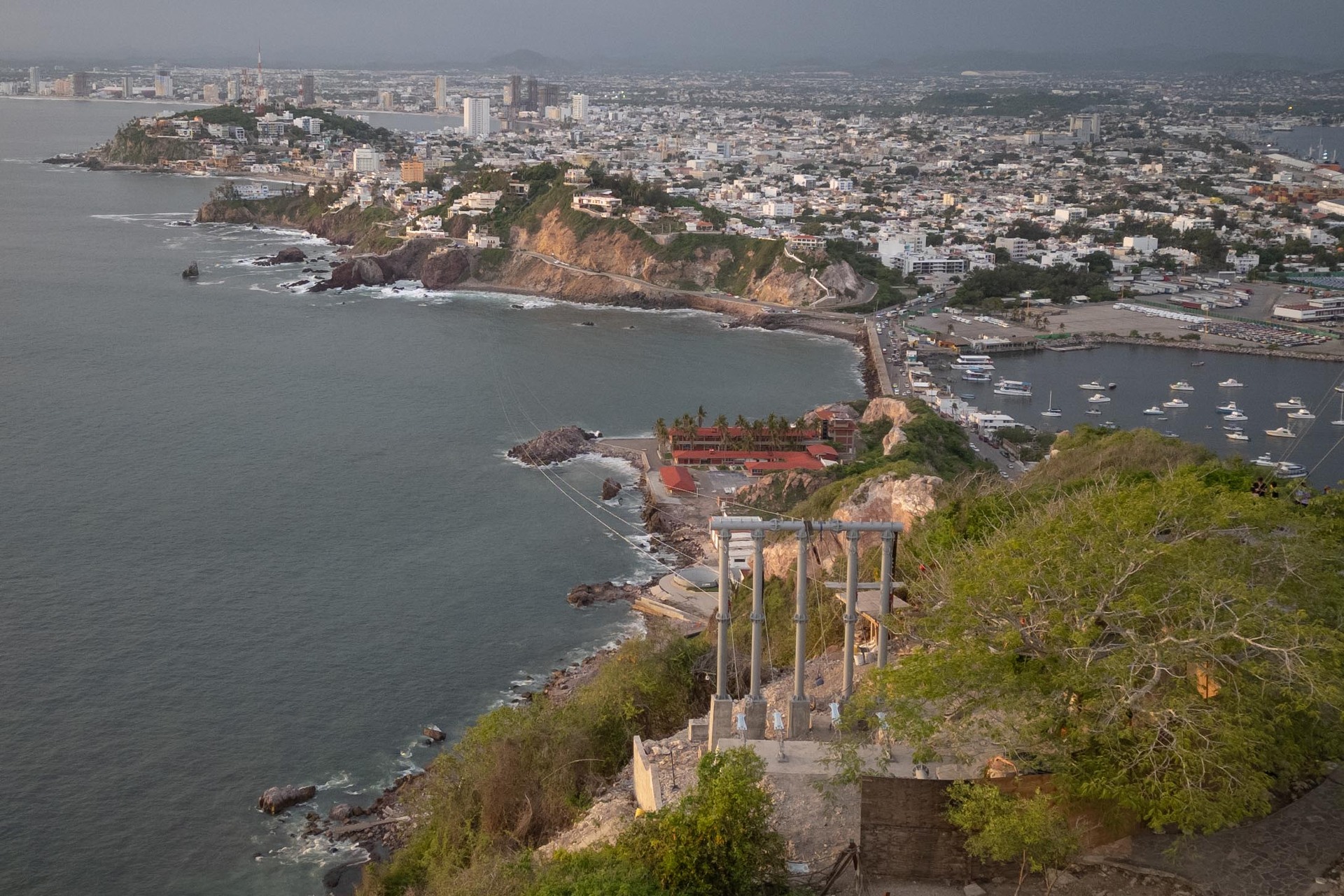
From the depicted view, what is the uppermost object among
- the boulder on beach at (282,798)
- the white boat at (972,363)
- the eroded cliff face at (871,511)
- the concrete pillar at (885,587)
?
the concrete pillar at (885,587)

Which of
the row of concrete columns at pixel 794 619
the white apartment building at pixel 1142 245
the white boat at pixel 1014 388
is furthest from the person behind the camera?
the white apartment building at pixel 1142 245

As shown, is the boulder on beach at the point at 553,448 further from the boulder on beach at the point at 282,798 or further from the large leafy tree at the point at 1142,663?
the large leafy tree at the point at 1142,663

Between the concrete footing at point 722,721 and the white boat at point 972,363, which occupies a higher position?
the concrete footing at point 722,721

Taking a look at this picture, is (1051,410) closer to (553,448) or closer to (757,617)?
(553,448)

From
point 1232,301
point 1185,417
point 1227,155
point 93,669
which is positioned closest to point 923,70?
point 1227,155

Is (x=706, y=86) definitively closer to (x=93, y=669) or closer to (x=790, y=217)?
(x=790, y=217)

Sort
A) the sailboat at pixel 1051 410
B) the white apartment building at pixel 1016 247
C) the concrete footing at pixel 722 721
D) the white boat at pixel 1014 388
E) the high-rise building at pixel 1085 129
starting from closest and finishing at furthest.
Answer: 1. the concrete footing at pixel 722 721
2. the sailboat at pixel 1051 410
3. the white boat at pixel 1014 388
4. the white apartment building at pixel 1016 247
5. the high-rise building at pixel 1085 129

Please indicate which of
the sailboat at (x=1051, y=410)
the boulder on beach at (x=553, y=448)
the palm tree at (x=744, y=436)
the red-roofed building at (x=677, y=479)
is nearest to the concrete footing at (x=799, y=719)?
the red-roofed building at (x=677, y=479)
